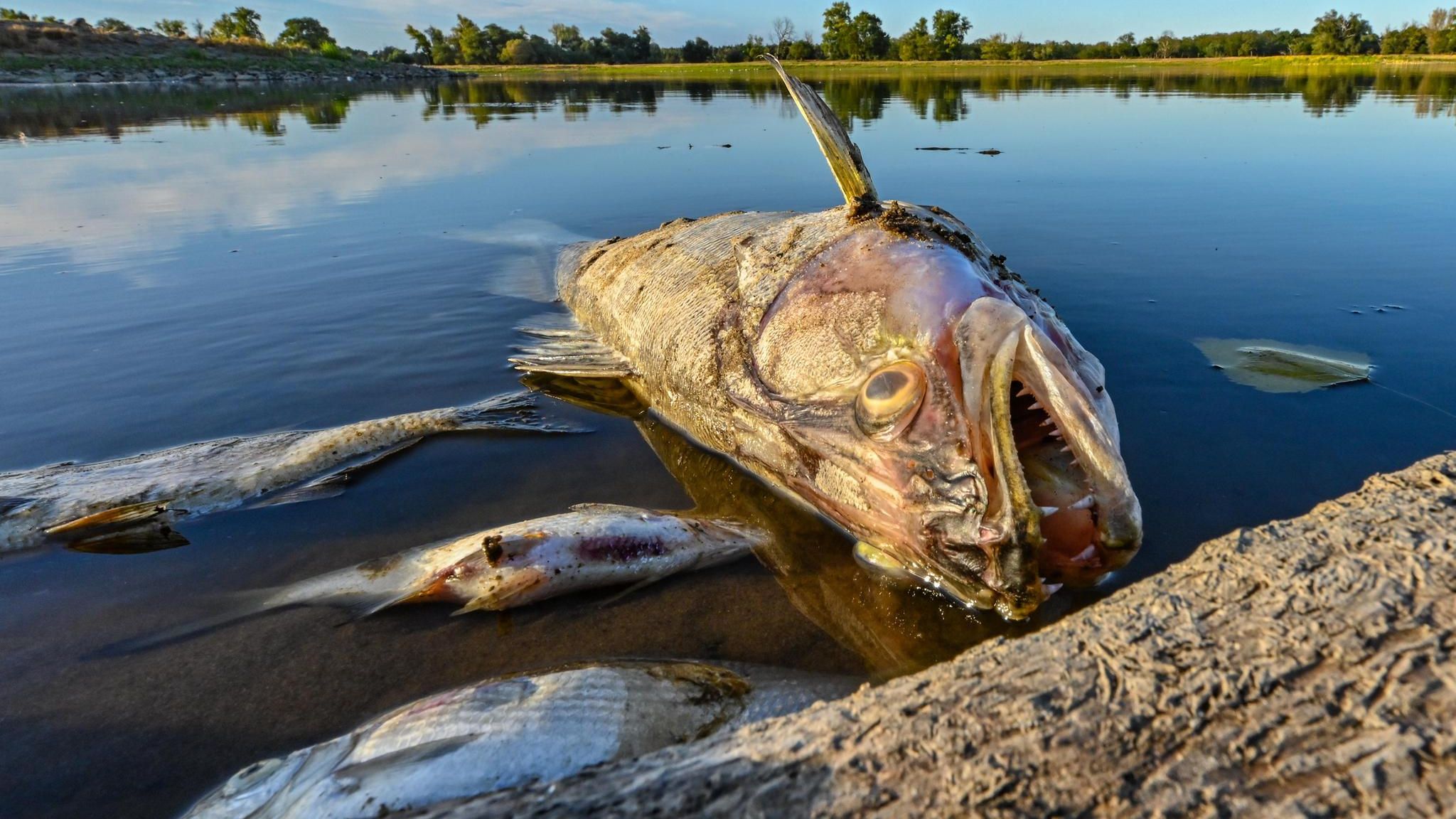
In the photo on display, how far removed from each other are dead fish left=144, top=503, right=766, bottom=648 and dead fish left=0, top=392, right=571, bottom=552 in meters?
0.83

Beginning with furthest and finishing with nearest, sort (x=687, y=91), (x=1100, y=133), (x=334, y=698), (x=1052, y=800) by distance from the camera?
(x=687, y=91) → (x=1100, y=133) → (x=334, y=698) → (x=1052, y=800)

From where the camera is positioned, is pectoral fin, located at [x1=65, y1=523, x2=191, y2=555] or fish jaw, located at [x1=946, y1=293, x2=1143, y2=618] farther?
pectoral fin, located at [x1=65, y1=523, x2=191, y2=555]

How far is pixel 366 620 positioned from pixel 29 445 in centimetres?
315

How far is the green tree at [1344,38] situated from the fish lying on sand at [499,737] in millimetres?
82766

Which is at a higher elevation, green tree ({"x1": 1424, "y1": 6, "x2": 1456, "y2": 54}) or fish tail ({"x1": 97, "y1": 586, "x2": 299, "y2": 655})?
green tree ({"x1": 1424, "y1": 6, "x2": 1456, "y2": 54})

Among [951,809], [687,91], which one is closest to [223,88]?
[687,91]

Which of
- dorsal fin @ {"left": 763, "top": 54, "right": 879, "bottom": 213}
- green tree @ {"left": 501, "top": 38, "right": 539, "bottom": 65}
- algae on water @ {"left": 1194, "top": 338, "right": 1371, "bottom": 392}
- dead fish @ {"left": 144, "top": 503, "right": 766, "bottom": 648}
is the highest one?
green tree @ {"left": 501, "top": 38, "right": 539, "bottom": 65}

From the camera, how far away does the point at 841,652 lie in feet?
9.20

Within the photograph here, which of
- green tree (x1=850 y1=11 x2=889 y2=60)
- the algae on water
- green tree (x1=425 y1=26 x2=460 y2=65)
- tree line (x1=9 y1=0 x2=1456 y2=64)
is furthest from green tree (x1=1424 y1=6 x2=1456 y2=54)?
green tree (x1=425 y1=26 x2=460 y2=65)

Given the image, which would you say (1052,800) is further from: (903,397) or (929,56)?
(929,56)

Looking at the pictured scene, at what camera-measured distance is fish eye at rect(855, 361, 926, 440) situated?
105 inches

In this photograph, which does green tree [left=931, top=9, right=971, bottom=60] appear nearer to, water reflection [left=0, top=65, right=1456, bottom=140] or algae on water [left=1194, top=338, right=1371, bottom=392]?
water reflection [left=0, top=65, right=1456, bottom=140]

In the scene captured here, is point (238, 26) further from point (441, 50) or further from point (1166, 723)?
point (1166, 723)

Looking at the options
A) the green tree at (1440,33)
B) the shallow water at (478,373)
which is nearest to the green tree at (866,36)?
the green tree at (1440,33)
